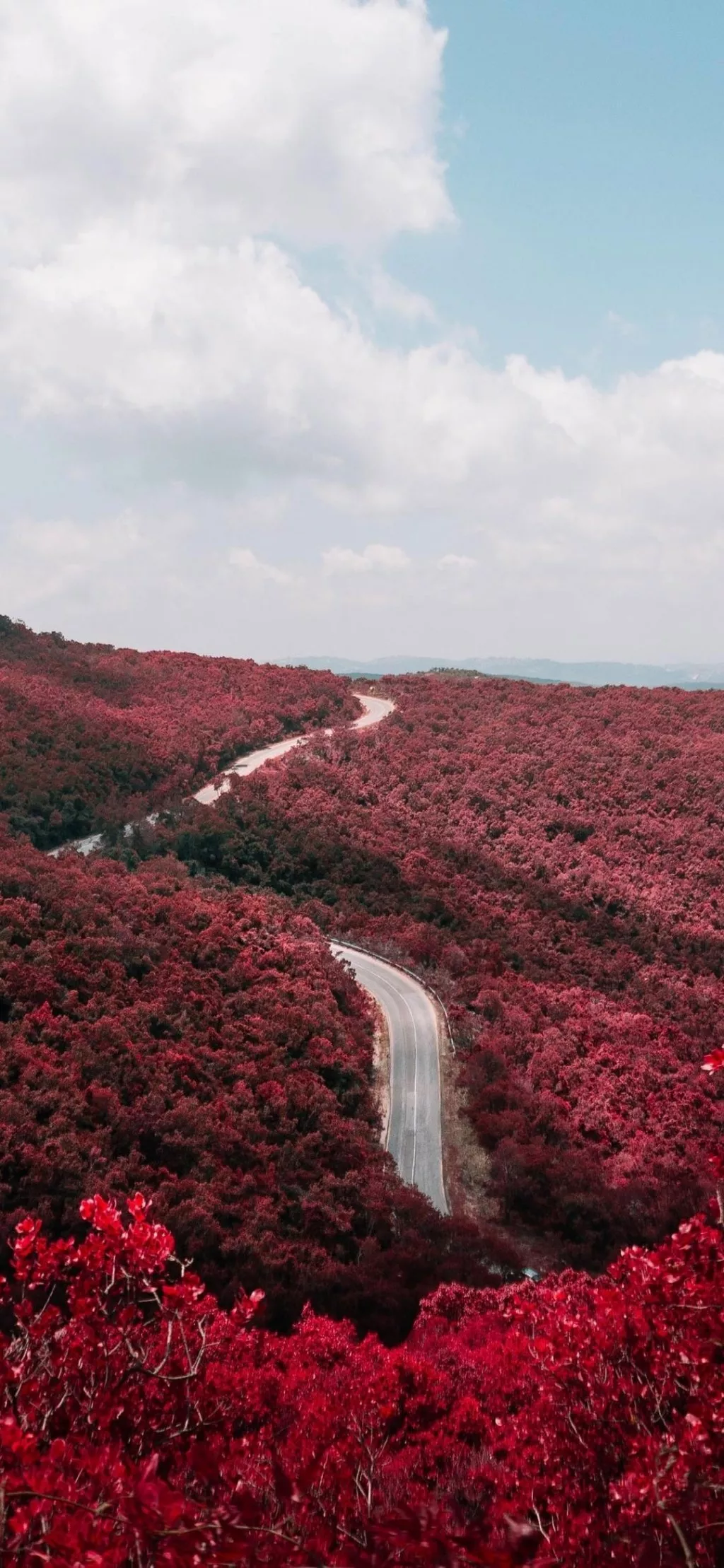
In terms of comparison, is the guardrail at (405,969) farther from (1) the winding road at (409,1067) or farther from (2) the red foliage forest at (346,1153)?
(2) the red foliage forest at (346,1153)

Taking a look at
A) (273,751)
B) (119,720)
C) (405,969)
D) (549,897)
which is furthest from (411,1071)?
(119,720)

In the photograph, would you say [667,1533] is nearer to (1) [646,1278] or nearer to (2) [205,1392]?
(1) [646,1278]

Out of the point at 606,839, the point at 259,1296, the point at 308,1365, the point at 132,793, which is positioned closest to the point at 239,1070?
the point at 308,1365

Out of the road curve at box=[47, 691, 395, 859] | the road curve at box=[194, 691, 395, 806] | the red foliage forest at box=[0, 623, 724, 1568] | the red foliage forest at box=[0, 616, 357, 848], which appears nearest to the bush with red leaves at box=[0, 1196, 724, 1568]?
the red foliage forest at box=[0, 623, 724, 1568]

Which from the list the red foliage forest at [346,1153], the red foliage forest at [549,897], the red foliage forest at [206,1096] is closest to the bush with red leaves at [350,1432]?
the red foliage forest at [346,1153]

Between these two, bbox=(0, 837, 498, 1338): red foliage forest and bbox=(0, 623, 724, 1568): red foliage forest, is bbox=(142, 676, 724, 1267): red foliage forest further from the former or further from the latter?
bbox=(0, 837, 498, 1338): red foliage forest
